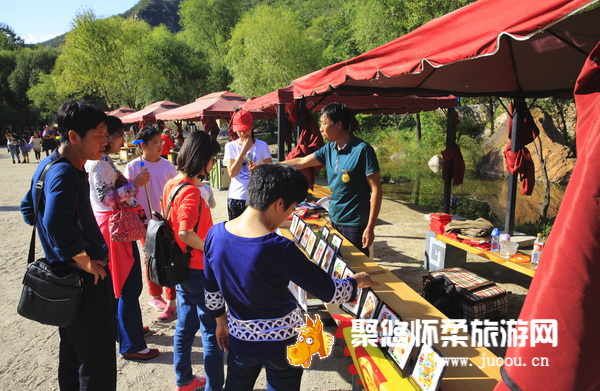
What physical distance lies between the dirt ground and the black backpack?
3.51 ft

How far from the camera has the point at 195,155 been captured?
7.98ft

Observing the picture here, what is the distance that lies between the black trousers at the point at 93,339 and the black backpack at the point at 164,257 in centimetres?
29

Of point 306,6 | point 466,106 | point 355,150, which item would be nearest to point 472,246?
point 355,150

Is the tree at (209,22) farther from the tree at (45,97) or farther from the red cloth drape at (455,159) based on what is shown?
the red cloth drape at (455,159)

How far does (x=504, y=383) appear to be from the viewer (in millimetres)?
981

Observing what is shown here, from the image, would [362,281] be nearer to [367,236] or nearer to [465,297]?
[367,236]

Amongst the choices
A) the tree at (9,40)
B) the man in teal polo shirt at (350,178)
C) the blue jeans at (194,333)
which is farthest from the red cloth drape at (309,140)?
the tree at (9,40)

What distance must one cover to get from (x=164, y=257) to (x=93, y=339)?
0.58 meters

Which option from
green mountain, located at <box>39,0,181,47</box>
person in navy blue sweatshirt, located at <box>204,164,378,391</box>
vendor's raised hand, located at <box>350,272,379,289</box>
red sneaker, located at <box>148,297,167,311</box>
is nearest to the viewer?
person in navy blue sweatshirt, located at <box>204,164,378,391</box>

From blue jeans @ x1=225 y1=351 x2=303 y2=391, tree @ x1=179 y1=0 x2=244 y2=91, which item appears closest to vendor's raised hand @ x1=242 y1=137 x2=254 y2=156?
blue jeans @ x1=225 y1=351 x2=303 y2=391

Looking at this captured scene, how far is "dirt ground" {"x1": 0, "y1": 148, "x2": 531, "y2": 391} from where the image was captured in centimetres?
281

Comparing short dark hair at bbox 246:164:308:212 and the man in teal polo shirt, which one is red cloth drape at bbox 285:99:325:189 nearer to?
the man in teal polo shirt

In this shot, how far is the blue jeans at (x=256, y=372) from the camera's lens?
1683 mm

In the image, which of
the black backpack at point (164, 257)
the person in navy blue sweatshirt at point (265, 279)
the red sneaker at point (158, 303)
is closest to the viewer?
the person in navy blue sweatshirt at point (265, 279)
